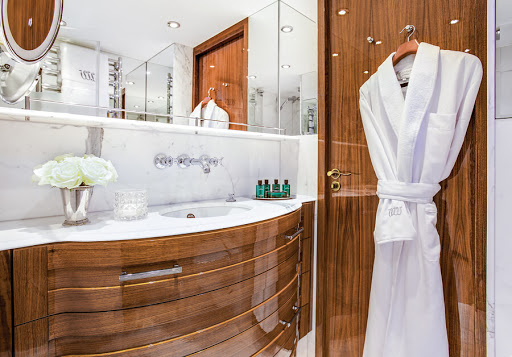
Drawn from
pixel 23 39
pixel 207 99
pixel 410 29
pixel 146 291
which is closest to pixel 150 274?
pixel 146 291

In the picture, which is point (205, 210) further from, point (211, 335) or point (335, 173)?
point (335, 173)

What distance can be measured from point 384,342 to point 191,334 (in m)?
0.90

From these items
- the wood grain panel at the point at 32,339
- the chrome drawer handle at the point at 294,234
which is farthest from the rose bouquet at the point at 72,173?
the chrome drawer handle at the point at 294,234

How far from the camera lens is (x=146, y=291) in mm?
862

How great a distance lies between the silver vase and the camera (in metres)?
0.96

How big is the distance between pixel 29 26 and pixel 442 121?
1486 mm

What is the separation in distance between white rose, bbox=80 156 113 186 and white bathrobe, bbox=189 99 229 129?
0.56 meters

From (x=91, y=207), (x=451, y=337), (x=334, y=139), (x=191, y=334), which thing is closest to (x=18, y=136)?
(x=91, y=207)

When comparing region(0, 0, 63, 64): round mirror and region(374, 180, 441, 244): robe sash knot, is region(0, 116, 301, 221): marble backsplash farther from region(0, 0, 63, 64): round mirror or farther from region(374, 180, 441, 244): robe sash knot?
region(374, 180, 441, 244): robe sash knot

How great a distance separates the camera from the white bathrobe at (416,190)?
1.12 metres

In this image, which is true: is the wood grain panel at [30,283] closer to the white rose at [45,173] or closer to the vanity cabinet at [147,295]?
the vanity cabinet at [147,295]

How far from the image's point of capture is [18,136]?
1.07 meters

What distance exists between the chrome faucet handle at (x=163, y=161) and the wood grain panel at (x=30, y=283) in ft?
2.36

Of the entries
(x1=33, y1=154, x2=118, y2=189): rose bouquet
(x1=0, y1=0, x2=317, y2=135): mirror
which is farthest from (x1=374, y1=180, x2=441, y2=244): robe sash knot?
(x1=33, y1=154, x2=118, y2=189): rose bouquet
